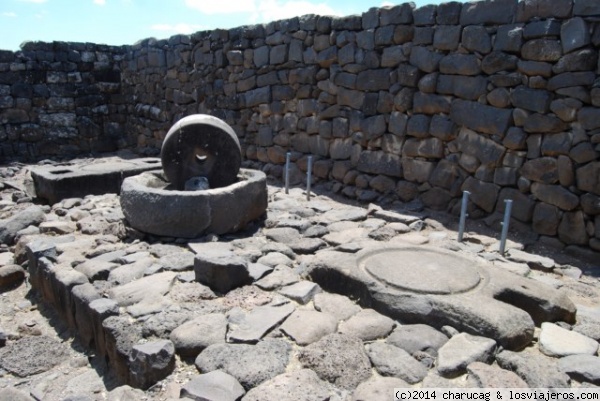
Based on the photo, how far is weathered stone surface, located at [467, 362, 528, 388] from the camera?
2.28m

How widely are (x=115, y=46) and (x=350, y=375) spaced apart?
1045 cm

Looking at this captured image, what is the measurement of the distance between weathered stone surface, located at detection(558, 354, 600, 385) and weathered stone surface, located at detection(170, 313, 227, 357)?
189 centimetres

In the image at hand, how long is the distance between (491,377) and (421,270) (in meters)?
1.13

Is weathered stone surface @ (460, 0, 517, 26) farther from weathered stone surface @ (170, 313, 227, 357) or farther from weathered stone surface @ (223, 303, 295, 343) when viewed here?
weathered stone surface @ (170, 313, 227, 357)

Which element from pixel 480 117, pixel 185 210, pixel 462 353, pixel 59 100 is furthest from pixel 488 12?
pixel 59 100

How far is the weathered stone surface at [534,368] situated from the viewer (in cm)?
232

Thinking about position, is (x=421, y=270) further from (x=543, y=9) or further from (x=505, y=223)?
(x=543, y=9)

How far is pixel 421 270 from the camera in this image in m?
3.39

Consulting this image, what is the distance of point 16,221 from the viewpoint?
5.11 m

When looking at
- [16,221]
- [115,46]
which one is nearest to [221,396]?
[16,221]

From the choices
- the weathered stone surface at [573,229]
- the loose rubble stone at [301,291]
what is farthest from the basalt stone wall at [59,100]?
the weathered stone surface at [573,229]

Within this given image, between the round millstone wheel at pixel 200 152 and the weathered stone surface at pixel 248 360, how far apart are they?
9.36 feet

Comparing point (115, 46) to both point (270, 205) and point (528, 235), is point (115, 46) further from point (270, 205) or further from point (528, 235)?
point (528, 235)

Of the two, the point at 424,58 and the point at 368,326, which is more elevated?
the point at 424,58
